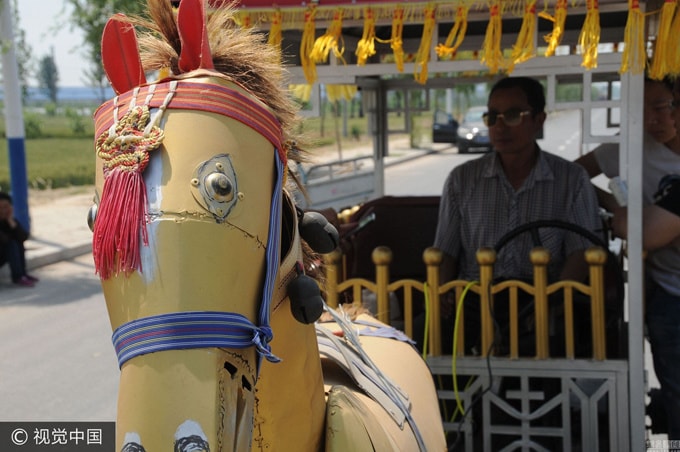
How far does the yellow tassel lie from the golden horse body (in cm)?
164

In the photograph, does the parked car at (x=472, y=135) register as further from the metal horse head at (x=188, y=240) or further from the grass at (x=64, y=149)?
the metal horse head at (x=188, y=240)

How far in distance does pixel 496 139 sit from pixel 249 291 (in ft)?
9.34

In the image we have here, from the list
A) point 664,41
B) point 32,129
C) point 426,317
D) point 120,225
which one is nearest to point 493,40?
point 664,41

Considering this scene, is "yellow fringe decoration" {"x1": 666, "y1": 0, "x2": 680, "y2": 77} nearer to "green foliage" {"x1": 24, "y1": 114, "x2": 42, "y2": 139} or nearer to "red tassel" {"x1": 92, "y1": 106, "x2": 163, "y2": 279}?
"red tassel" {"x1": 92, "y1": 106, "x2": 163, "y2": 279}

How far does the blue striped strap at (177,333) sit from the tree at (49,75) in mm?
90166

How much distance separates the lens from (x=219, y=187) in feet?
5.67

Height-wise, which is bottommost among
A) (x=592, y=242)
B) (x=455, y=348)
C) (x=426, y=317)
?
(x=455, y=348)

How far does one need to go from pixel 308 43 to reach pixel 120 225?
195 cm

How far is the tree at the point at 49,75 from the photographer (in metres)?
87.8

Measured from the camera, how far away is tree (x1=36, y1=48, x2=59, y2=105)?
87.8 metres

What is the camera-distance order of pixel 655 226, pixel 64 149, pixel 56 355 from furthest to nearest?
pixel 64 149, pixel 56 355, pixel 655 226

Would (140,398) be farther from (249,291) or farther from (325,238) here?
(325,238)

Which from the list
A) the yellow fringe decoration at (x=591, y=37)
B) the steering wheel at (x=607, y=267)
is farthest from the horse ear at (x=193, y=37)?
the steering wheel at (x=607, y=267)

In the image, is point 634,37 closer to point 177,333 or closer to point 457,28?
point 457,28
